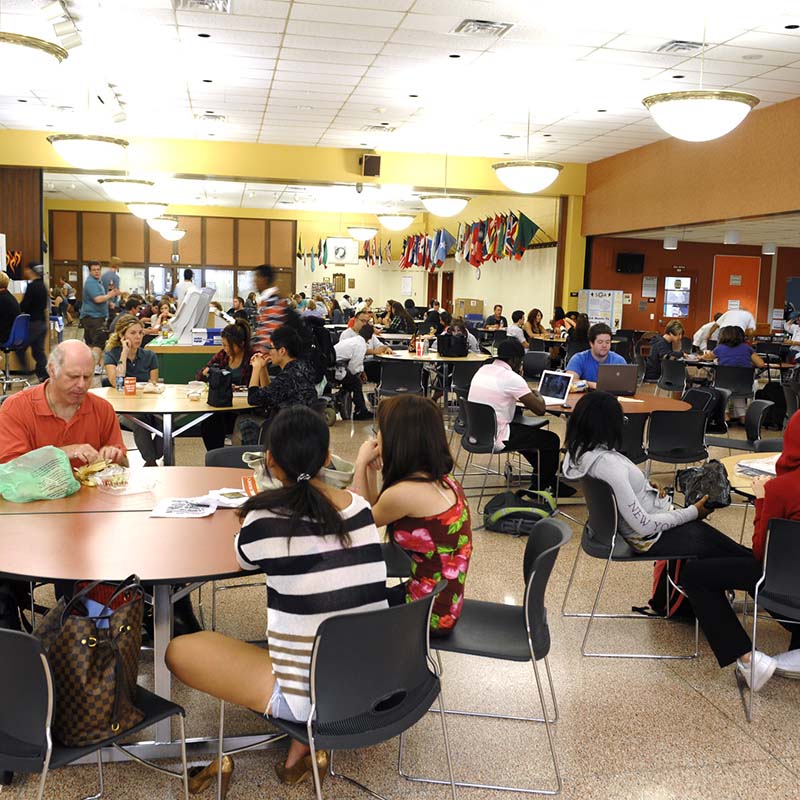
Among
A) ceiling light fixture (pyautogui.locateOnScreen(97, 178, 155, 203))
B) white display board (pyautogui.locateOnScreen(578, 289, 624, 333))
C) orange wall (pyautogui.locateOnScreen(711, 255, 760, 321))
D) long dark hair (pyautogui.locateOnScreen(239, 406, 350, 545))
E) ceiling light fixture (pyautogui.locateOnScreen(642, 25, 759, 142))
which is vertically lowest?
long dark hair (pyautogui.locateOnScreen(239, 406, 350, 545))

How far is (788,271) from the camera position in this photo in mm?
19188

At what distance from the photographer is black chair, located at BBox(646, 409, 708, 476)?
5.65 meters

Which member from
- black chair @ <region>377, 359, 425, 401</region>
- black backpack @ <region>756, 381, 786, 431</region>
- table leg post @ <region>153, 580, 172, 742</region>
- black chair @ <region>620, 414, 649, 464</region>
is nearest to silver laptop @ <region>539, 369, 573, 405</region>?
black chair @ <region>620, 414, 649, 464</region>

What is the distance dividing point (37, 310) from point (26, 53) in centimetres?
599

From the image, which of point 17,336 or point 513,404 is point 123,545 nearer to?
point 513,404

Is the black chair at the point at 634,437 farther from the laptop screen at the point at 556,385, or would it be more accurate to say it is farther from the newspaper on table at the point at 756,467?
the newspaper on table at the point at 756,467

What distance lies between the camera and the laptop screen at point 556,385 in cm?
584

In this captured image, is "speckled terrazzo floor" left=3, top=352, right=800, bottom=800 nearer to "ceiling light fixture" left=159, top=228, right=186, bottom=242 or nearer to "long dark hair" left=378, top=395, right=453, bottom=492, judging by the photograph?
"long dark hair" left=378, top=395, right=453, bottom=492

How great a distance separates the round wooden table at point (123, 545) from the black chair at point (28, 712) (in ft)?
1.17

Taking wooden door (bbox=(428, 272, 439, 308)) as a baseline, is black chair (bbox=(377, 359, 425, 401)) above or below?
below

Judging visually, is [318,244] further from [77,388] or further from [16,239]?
[77,388]

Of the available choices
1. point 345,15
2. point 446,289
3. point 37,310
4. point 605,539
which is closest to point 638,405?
point 605,539

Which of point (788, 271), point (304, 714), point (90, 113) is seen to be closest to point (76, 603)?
point (304, 714)

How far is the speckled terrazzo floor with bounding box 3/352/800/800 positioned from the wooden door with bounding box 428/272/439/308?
62.7 ft
